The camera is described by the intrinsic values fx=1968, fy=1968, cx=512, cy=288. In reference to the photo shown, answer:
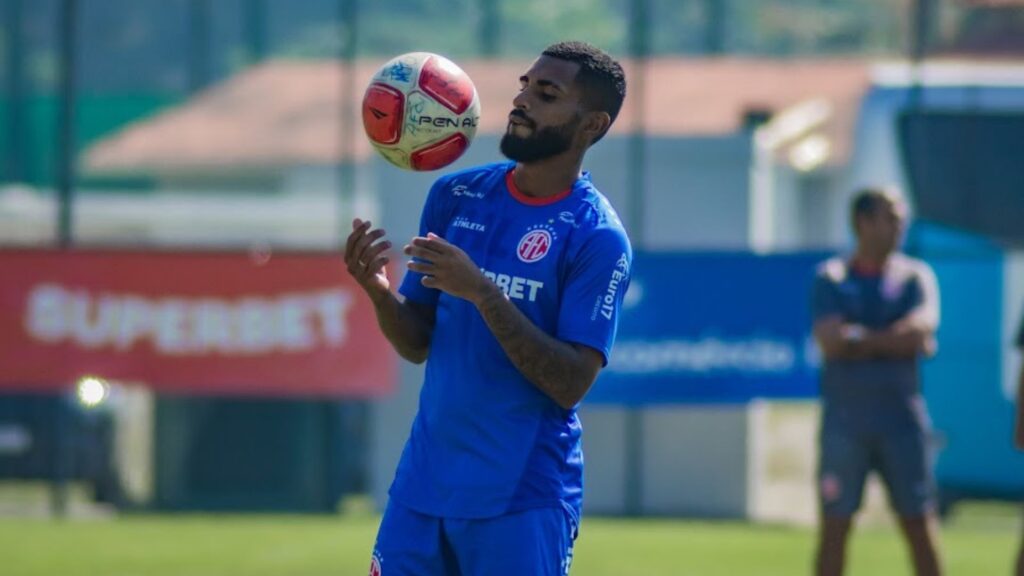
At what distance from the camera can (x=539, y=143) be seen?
199 inches

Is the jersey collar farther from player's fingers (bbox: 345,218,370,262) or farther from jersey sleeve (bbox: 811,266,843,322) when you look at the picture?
jersey sleeve (bbox: 811,266,843,322)

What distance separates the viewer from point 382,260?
5.03 meters

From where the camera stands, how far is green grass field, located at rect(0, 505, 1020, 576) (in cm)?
1112

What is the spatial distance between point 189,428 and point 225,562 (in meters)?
3.91

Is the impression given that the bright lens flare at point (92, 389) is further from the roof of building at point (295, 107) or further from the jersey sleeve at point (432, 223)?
the roof of building at point (295, 107)

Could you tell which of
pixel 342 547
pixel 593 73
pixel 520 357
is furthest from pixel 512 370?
pixel 342 547

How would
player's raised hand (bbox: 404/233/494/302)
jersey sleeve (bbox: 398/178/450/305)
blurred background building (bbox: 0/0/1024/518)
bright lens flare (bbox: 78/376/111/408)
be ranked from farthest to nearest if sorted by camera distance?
bright lens flare (bbox: 78/376/111/408), blurred background building (bbox: 0/0/1024/518), jersey sleeve (bbox: 398/178/450/305), player's raised hand (bbox: 404/233/494/302)

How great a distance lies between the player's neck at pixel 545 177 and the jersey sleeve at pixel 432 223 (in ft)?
0.73


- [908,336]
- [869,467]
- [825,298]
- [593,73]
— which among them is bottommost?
[869,467]

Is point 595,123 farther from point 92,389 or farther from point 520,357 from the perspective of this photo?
point 92,389

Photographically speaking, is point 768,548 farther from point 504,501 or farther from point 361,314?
point 504,501

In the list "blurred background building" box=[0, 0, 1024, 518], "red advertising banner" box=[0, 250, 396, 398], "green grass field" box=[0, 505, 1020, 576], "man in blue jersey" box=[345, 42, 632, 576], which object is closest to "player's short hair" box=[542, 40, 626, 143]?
"man in blue jersey" box=[345, 42, 632, 576]

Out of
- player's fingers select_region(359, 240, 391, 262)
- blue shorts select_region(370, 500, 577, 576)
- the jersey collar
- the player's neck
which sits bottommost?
blue shorts select_region(370, 500, 577, 576)

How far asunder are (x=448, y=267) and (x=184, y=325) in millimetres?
9476
